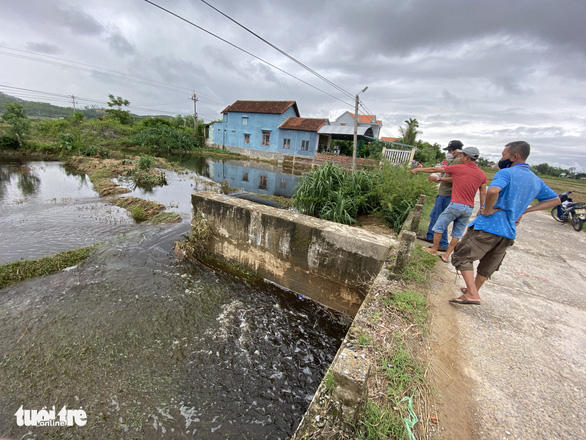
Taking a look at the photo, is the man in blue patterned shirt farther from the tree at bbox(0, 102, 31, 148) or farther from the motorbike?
the tree at bbox(0, 102, 31, 148)

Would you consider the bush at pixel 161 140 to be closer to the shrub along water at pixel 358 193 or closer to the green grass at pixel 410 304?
the shrub along water at pixel 358 193

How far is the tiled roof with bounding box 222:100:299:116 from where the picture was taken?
28203 mm

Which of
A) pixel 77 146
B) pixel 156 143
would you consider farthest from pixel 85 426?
pixel 156 143

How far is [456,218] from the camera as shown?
379 centimetres

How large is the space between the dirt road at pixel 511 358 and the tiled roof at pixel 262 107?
92.8 feet

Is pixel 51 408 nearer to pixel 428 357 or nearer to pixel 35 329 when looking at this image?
pixel 35 329

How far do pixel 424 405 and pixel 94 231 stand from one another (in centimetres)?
821

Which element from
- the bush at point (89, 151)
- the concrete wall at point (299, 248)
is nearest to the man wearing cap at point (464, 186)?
the concrete wall at point (299, 248)

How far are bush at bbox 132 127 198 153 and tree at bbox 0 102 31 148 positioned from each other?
9653 millimetres

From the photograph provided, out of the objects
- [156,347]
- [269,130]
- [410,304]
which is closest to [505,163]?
[410,304]

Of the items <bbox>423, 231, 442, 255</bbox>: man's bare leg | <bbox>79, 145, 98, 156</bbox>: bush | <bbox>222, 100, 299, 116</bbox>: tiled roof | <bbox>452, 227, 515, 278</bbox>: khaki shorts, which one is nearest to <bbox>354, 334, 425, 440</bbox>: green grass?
<bbox>452, 227, 515, 278</bbox>: khaki shorts

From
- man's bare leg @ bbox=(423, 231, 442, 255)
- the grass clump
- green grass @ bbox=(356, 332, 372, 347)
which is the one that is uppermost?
man's bare leg @ bbox=(423, 231, 442, 255)

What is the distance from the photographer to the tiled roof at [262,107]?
28.2 metres

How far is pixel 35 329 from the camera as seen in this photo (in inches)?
131
